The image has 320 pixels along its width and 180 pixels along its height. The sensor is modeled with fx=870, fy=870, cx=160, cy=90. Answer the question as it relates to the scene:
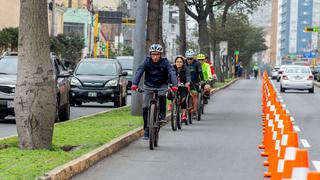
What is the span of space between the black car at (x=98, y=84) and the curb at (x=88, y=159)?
1253 centimetres

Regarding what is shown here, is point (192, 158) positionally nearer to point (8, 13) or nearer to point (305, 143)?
point (305, 143)

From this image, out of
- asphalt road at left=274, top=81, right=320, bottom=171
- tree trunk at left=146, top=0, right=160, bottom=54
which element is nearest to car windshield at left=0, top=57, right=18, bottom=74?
tree trunk at left=146, top=0, right=160, bottom=54

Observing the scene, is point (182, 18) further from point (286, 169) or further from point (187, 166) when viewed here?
point (286, 169)

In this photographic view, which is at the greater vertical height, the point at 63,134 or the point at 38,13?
the point at 38,13

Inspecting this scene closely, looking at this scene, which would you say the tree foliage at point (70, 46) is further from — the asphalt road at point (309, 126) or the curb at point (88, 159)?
the curb at point (88, 159)

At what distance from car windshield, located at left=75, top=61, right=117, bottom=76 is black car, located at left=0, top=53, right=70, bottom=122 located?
24.0ft

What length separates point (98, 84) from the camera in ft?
98.9

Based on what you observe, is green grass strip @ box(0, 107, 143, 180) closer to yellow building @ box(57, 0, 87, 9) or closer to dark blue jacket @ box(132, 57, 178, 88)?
dark blue jacket @ box(132, 57, 178, 88)

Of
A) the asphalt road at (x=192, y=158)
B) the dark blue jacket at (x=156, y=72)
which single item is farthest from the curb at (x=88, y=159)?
the dark blue jacket at (x=156, y=72)

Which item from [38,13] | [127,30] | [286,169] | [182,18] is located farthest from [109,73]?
[127,30]

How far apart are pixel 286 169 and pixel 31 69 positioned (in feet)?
22.8

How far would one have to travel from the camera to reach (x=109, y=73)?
102 ft

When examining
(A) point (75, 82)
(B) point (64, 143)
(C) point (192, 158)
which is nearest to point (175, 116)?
(B) point (64, 143)

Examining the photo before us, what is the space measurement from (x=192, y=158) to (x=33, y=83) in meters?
2.83
